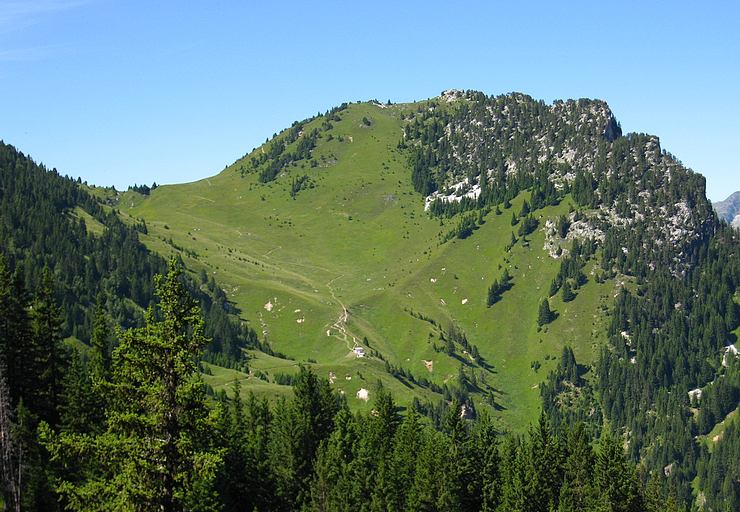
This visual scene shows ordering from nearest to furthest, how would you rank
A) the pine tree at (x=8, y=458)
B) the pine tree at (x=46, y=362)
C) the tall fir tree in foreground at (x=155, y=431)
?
the tall fir tree in foreground at (x=155, y=431)
the pine tree at (x=8, y=458)
the pine tree at (x=46, y=362)

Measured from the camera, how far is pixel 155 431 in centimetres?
2605

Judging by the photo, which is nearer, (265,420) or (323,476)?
(323,476)

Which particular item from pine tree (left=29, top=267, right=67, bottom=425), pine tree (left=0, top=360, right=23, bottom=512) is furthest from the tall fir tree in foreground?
pine tree (left=29, top=267, right=67, bottom=425)

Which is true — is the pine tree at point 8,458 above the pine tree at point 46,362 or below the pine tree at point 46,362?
below

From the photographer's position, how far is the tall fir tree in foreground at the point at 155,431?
25.2 m

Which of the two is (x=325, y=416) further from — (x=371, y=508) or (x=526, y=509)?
(x=526, y=509)

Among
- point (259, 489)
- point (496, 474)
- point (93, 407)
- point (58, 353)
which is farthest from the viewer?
point (496, 474)

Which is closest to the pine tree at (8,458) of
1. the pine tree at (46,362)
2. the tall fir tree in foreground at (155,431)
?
the pine tree at (46,362)

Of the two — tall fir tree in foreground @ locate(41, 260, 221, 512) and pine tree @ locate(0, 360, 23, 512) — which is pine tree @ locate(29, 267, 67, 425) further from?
tall fir tree in foreground @ locate(41, 260, 221, 512)

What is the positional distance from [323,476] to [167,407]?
73.2 m

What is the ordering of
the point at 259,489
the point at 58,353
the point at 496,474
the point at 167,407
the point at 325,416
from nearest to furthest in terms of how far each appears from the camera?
the point at 167,407
the point at 58,353
the point at 259,489
the point at 496,474
the point at 325,416

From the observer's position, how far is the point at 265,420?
117875 millimetres

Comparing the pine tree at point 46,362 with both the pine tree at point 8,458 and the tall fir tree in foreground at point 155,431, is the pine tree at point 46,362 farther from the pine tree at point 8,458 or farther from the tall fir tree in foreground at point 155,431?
the tall fir tree in foreground at point 155,431

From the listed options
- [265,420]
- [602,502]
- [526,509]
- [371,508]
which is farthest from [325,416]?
[602,502]
